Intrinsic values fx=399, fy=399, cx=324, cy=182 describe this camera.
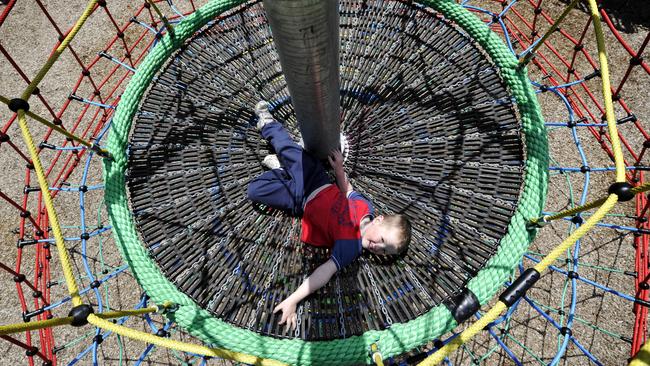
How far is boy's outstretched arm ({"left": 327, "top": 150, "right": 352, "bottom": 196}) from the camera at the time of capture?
8.04 feet

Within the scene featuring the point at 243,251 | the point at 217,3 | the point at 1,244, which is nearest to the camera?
the point at 243,251

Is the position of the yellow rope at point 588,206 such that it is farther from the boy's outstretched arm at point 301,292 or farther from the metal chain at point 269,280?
the metal chain at point 269,280

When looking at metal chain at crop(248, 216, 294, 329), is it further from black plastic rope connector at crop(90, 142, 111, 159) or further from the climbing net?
black plastic rope connector at crop(90, 142, 111, 159)

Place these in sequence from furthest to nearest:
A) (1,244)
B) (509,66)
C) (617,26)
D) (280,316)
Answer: (617,26) < (1,244) < (509,66) < (280,316)

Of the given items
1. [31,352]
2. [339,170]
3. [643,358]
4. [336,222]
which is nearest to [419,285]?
[336,222]

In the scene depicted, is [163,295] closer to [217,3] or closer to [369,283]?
[369,283]

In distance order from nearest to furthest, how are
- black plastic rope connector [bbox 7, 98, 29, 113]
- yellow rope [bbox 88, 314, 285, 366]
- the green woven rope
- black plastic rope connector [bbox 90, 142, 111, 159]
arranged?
yellow rope [bbox 88, 314, 285, 366] → black plastic rope connector [bbox 7, 98, 29, 113] → the green woven rope → black plastic rope connector [bbox 90, 142, 111, 159]

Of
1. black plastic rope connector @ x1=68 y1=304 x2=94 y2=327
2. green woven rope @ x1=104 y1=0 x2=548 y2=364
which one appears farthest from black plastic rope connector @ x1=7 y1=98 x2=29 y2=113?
black plastic rope connector @ x1=68 y1=304 x2=94 y2=327

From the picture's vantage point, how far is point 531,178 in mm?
2379

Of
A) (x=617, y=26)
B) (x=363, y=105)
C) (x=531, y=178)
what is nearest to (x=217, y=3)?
(x=363, y=105)

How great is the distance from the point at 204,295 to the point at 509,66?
243 cm

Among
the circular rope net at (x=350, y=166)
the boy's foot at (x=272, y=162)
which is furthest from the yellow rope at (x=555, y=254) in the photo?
the boy's foot at (x=272, y=162)

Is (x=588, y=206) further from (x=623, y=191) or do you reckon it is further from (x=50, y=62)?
(x=50, y=62)

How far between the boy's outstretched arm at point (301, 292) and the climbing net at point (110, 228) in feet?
2.12
